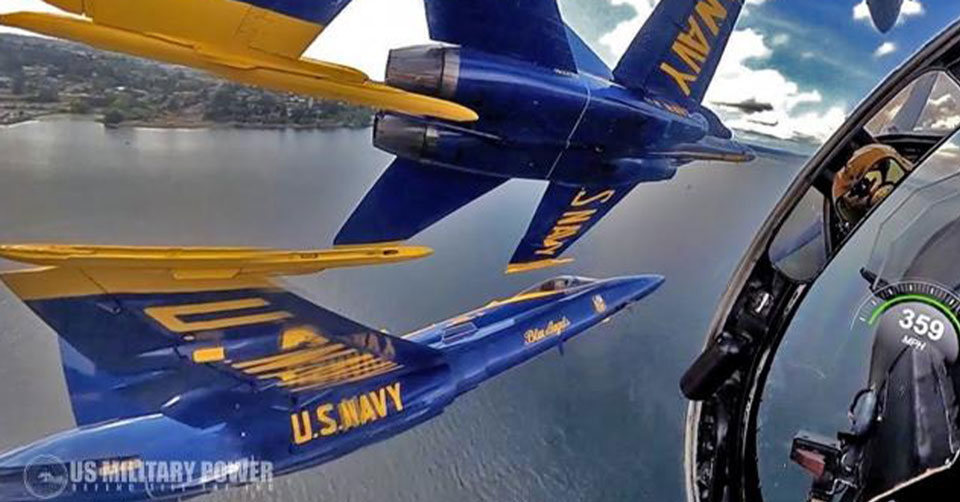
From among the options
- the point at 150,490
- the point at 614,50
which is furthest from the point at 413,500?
the point at 614,50

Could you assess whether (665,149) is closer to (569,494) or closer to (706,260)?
(706,260)

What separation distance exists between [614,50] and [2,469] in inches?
42.6

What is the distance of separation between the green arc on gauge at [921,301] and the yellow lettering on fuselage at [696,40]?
45 centimetres

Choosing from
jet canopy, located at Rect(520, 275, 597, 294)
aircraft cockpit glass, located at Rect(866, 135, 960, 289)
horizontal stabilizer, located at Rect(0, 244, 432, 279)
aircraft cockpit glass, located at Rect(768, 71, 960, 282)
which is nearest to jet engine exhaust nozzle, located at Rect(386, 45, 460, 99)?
horizontal stabilizer, located at Rect(0, 244, 432, 279)

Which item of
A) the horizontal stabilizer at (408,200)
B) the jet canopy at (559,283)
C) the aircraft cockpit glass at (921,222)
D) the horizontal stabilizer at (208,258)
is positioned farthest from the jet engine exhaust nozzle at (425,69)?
the aircraft cockpit glass at (921,222)

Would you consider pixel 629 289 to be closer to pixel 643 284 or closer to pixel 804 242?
pixel 643 284

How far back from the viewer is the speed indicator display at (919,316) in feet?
3.45

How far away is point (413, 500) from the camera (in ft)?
4.33

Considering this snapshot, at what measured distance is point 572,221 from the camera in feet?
4.27

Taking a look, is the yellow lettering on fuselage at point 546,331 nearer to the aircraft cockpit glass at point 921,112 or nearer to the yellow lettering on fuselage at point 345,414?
the yellow lettering on fuselage at point 345,414

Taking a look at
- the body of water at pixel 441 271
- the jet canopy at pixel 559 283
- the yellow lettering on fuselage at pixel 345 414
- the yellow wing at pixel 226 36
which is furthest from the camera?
the jet canopy at pixel 559 283

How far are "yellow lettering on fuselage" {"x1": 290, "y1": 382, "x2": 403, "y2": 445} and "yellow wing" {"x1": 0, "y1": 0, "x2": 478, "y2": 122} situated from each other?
441 millimetres

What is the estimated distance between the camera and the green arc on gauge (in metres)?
1.05

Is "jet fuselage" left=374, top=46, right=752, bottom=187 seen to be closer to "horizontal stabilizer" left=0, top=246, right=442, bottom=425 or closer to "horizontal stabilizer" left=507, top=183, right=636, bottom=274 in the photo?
"horizontal stabilizer" left=507, top=183, right=636, bottom=274
